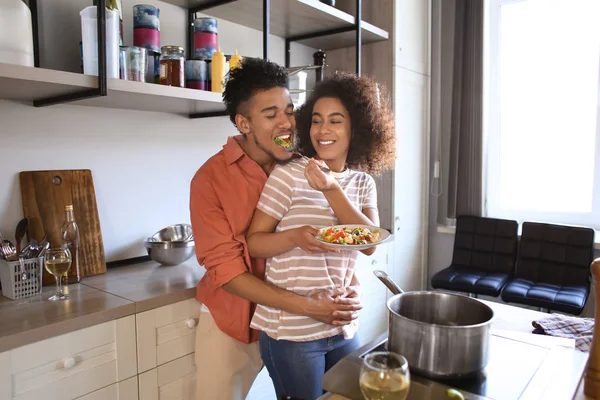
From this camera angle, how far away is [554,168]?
326 centimetres

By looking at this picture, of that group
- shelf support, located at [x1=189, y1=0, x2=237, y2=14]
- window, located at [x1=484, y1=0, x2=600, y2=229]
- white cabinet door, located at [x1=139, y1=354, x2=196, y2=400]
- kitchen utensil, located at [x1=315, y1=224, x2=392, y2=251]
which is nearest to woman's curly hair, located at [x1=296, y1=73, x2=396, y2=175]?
kitchen utensil, located at [x1=315, y1=224, x2=392, y2=251]

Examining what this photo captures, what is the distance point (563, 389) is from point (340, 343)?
0.67m

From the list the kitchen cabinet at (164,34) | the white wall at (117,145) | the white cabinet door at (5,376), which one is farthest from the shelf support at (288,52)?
the white cabinet door at (5,376)

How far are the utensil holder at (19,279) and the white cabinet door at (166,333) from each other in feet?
1.15

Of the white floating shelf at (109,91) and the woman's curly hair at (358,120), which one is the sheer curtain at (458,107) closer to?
the woman's curly hair at (358,120)

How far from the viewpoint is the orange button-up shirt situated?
138cm

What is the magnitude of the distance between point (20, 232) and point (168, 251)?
506mm

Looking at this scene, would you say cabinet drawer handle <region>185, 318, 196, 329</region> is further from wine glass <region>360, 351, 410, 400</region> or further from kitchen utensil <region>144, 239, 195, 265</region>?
wine glass <region>360, 351, 410, 400</region>

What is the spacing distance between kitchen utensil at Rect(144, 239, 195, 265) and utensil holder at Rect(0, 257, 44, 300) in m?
0.43

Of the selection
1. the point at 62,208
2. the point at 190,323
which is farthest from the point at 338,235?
the point at 62,208

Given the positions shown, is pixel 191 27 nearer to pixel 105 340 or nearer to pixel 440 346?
pixel 105 340

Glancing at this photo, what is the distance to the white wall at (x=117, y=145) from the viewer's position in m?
1.65

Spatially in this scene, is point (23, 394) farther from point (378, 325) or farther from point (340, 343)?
point (378, 325)

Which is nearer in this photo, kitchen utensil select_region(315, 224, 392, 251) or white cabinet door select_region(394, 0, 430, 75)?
kitchen utensil select_region(315, 224, 392, 251)
